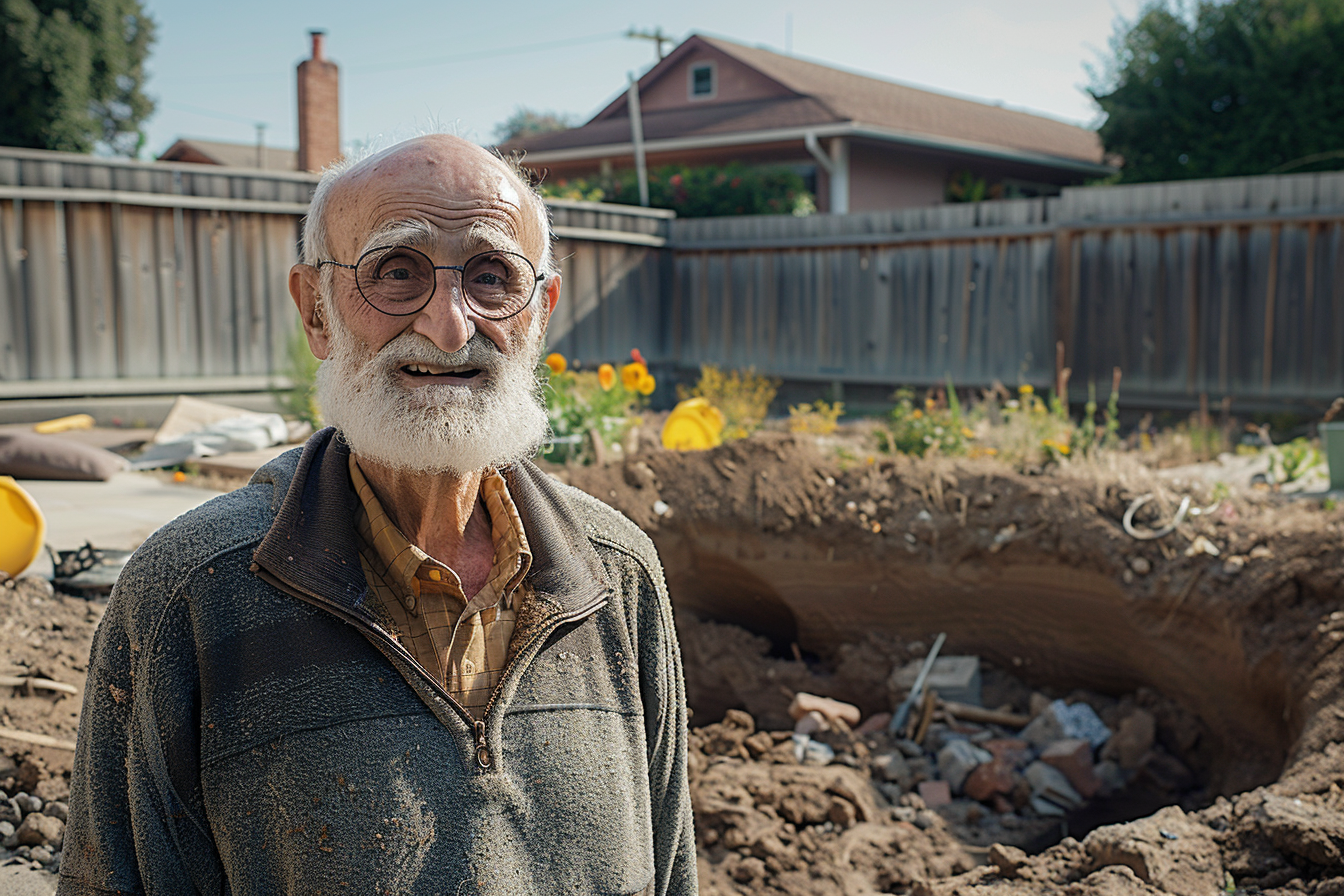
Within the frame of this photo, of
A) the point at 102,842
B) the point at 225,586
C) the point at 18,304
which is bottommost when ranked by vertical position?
the point at 102,842

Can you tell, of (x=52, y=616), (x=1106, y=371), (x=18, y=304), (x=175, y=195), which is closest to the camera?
(x=52, y=616)

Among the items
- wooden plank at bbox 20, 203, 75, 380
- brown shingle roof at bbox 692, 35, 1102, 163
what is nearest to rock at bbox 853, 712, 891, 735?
wooden plank at bbox 20, 203, 75, 380

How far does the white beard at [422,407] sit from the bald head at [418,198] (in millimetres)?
133

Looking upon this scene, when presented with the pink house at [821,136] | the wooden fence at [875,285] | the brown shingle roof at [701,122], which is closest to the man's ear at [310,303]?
the wooden fence at [875,285]

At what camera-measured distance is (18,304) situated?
7.96m

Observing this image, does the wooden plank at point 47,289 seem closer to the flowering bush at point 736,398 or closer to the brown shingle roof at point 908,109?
the flowering bush at point 736,398

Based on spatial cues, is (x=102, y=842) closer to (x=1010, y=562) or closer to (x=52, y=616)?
(x=52, y=616)

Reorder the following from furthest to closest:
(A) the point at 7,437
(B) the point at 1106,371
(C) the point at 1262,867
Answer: (B) the point at 1106,371 → (A) the point at 7,437 → (C) the point at 1262,867

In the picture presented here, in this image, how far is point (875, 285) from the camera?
10672mm

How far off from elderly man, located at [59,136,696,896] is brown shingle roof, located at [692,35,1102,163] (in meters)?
14.5

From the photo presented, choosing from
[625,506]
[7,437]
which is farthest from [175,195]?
[625,506]

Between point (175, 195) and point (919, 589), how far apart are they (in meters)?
6.79

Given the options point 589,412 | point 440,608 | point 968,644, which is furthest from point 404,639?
point 589,412

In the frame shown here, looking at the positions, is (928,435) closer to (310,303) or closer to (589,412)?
(589,412)
